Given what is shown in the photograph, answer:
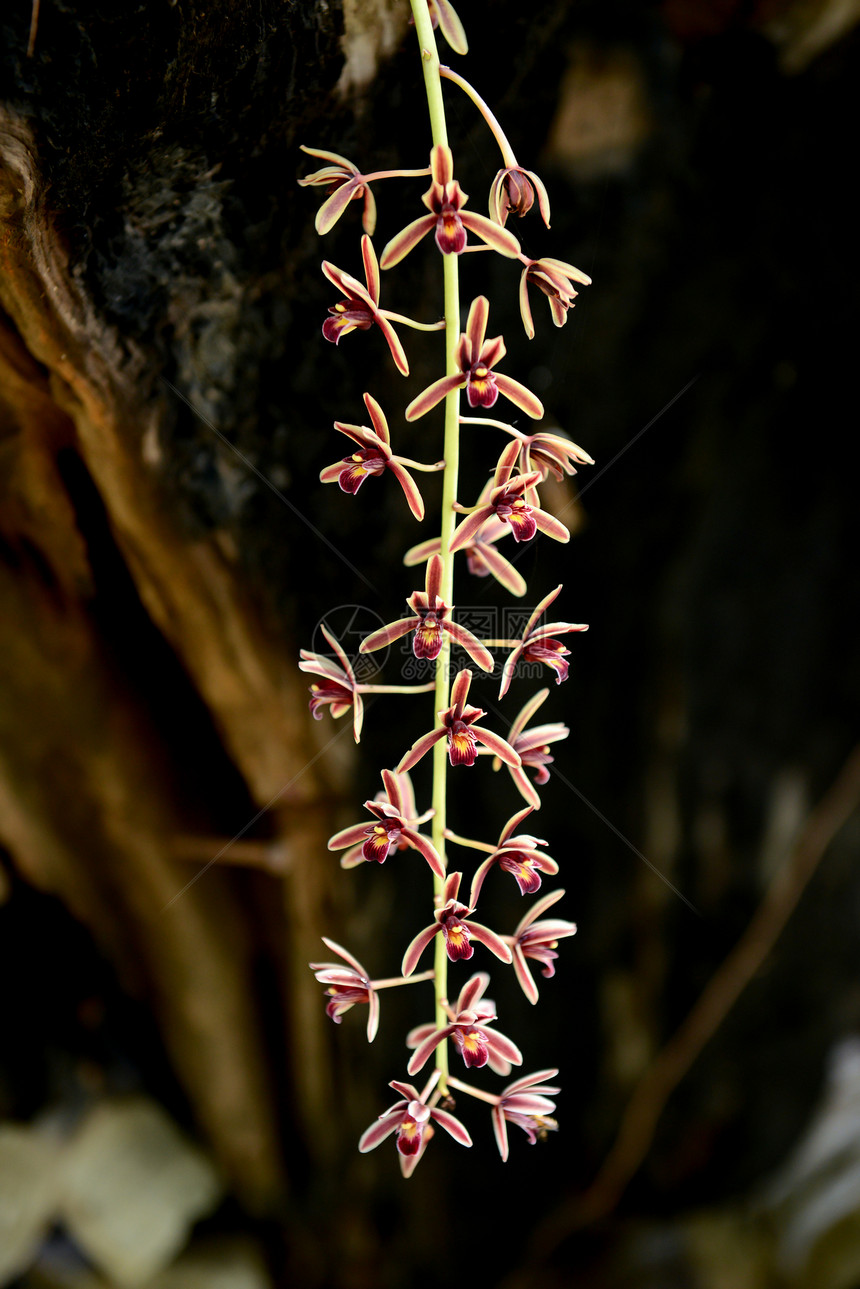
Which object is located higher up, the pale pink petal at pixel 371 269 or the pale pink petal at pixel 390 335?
the pale pink petal at pixel 371 269

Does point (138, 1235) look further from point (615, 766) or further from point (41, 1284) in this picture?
point (615, 766)

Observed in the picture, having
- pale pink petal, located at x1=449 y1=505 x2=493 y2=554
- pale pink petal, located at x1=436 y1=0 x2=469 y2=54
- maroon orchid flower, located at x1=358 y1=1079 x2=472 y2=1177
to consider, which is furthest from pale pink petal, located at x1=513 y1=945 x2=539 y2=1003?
pale pink petal, located at x1=436 y1=0 x2=469 y2=54

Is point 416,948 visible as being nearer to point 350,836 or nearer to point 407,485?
point 350,836

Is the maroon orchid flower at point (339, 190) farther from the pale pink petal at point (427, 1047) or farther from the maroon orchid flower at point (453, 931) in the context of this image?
the pale pink petal at point (427, 1047)

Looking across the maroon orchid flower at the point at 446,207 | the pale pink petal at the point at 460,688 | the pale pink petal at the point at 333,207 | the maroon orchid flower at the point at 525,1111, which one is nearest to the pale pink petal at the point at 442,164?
the maroon orchid flower at the point at 446,207

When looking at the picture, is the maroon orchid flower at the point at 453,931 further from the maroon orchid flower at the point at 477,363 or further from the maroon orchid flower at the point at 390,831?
the maroon orchid flower at the point at 477,363

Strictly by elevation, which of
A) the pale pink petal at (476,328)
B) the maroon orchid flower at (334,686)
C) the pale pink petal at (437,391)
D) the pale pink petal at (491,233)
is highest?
the pale pink petal at (491,233)

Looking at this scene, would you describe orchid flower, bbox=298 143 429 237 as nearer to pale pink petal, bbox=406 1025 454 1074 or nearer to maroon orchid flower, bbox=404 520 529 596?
maroon orchid flower, bbox=404 520 529 596

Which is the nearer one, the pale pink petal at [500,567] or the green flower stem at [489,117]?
the green flower stem at [489,117]
